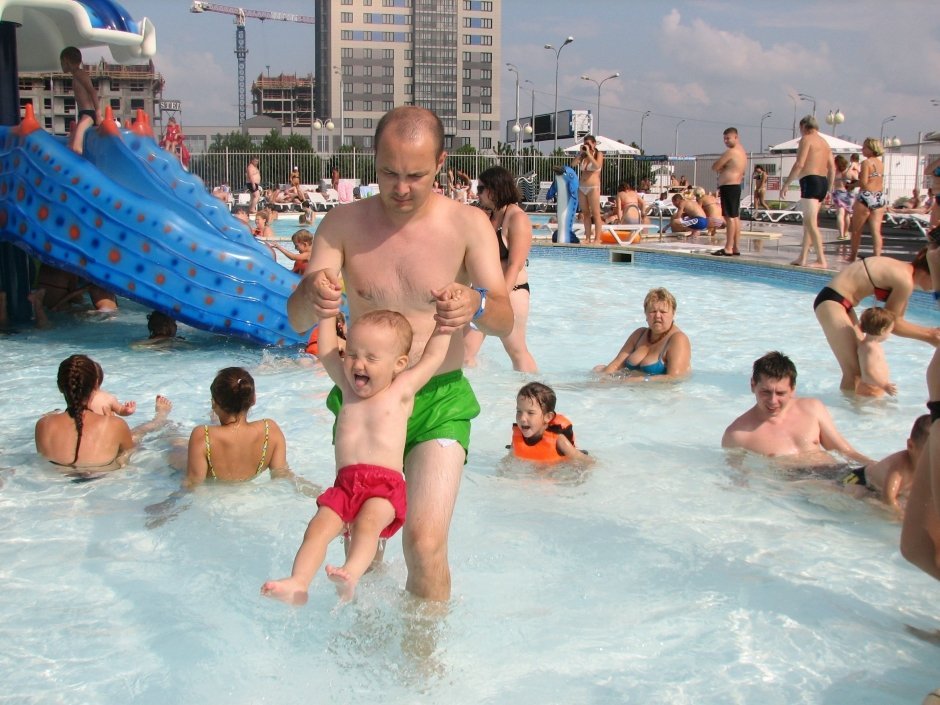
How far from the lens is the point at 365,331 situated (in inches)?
108

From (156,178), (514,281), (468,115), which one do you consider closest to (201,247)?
(156,178)

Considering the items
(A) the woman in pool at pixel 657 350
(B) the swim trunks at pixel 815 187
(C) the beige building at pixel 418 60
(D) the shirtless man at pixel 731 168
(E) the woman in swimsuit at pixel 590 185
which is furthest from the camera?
(C) the beige building at pixel 418 60

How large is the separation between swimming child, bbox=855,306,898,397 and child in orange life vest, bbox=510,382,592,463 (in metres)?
2.44

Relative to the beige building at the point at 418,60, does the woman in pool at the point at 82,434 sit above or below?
below

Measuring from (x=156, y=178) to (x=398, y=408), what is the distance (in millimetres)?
5781

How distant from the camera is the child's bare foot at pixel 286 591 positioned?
2.37 meters

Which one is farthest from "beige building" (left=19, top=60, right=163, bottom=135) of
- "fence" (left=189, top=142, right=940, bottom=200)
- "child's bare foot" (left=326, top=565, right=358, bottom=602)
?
"child's bare foot" (left=326, top=565, right=358, bottom=602)

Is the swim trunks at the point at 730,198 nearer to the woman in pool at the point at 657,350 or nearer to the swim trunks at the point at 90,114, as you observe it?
the woman in pool at the point at 657,350

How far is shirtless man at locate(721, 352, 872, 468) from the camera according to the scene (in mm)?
4742

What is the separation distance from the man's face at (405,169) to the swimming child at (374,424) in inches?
13.8

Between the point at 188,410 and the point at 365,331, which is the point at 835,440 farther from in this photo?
the point at 188,410

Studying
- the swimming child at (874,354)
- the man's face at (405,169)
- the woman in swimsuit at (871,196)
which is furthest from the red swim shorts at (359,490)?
the woman in swimsuit at (871,196)

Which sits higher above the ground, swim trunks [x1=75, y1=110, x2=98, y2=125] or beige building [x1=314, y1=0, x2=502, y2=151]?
beige building [x1=314, y1=0, x2=502, y2=151]

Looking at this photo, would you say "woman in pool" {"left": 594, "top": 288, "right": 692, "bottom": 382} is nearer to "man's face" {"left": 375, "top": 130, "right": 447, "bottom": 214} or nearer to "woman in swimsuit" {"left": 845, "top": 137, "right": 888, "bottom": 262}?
"man's face" {"left": 375, "top": 130, "right": 447, "bottom": 214}
